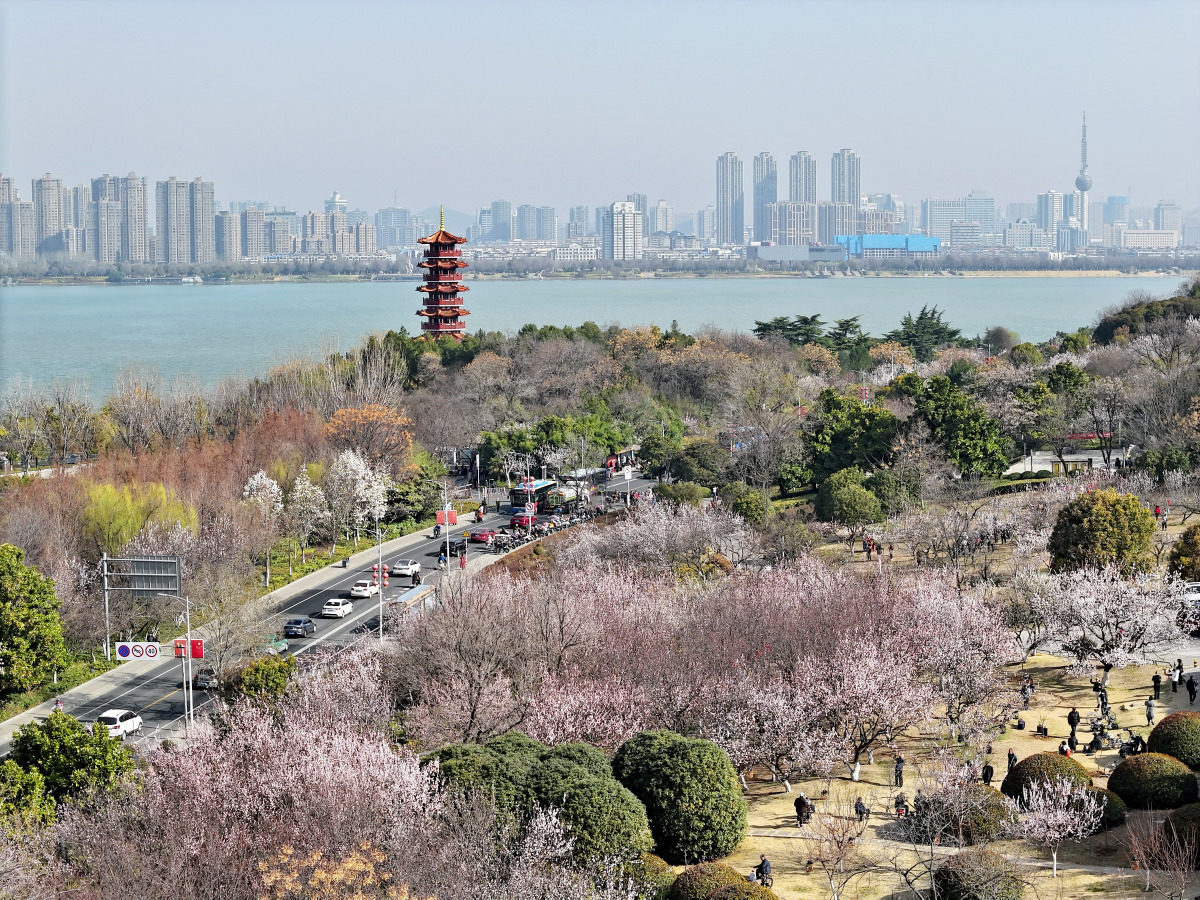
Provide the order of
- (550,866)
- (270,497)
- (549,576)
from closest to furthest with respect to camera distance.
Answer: (550,866) → (549,576) → (270,497)

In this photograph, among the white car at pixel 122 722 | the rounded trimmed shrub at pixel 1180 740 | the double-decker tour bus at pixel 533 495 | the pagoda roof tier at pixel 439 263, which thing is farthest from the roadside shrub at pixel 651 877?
the pagoda roof tier at pixel 439 263

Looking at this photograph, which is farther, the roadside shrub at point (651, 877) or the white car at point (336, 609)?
the white car at point (336, 609)

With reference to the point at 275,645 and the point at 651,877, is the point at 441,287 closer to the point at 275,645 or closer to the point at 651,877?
the point at 275,645

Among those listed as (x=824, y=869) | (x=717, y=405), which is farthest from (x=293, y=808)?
(x=717, y=405)

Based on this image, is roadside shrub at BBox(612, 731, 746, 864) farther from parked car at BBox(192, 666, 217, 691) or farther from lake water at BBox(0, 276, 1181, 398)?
lake water at BBox(0, 276, 1181, 398)

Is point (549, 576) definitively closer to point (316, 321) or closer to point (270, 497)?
point (270, 497)

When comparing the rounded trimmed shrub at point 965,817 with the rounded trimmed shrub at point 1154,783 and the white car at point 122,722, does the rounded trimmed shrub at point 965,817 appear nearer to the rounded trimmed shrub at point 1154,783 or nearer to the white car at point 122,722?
the rounded trimmed shrub at point 1154,783
